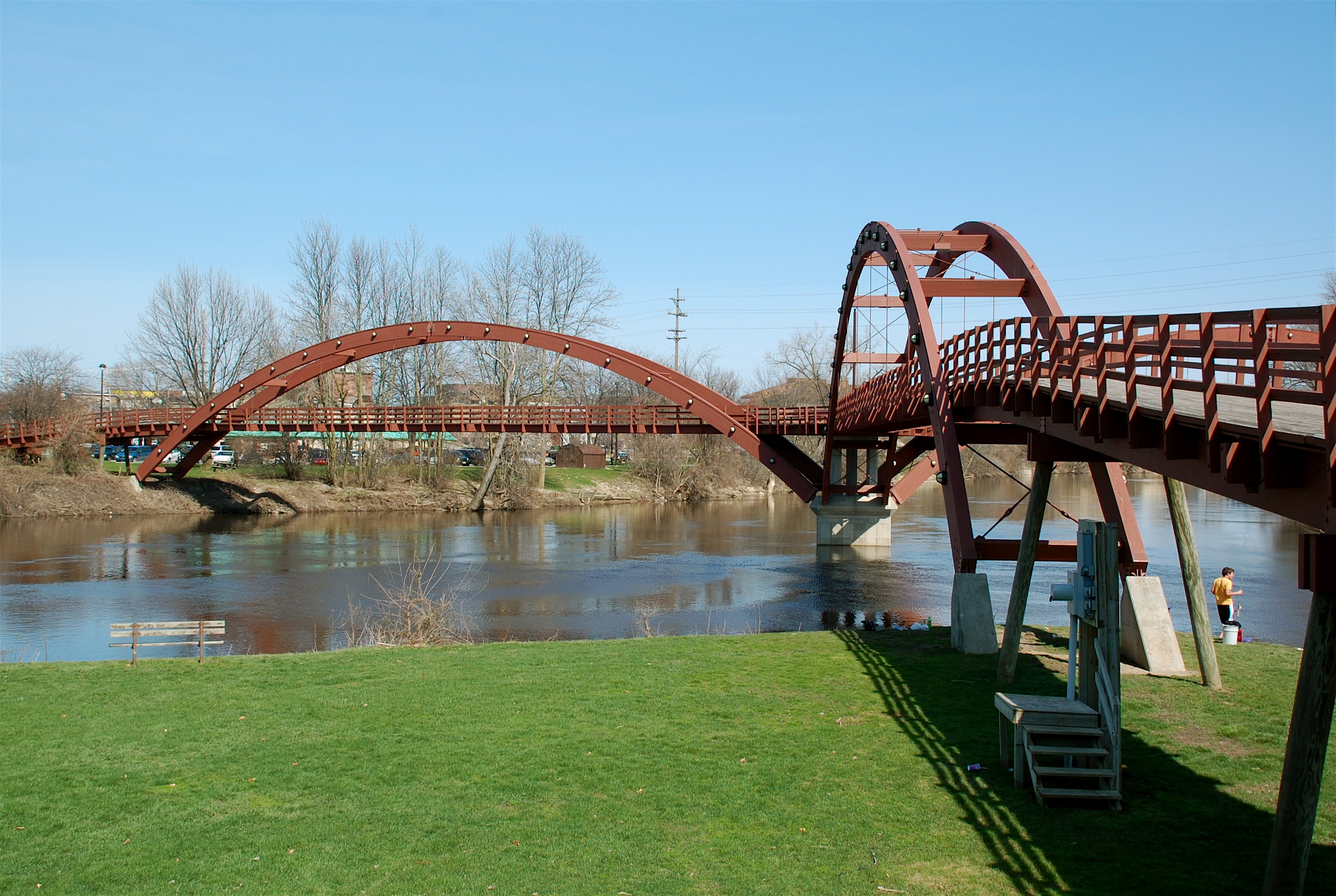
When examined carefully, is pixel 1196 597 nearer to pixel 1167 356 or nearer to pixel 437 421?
pixel 1167 356

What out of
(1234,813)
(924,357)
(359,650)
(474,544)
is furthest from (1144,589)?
(474,544)

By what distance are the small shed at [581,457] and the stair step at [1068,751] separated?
65597 millimetres

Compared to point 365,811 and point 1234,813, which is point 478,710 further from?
point 1234,813

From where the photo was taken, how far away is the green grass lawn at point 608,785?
23.1 feet

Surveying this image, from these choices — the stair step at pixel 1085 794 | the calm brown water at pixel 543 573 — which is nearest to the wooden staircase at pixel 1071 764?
the stair step at pixel 1085 794

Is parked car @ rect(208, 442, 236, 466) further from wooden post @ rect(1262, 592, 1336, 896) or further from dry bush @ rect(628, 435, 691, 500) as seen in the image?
wooden post @ rect(1262, 592, 1336, 896)

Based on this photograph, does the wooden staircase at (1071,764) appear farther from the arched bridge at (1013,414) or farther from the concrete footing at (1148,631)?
the concrete footing at (1148,631)

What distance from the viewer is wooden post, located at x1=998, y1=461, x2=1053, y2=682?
40.0ft

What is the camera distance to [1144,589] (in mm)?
13359

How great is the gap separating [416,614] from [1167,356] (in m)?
14.0

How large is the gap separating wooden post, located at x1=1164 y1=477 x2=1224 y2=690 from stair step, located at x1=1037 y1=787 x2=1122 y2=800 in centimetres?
443

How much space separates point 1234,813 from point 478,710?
286 inches

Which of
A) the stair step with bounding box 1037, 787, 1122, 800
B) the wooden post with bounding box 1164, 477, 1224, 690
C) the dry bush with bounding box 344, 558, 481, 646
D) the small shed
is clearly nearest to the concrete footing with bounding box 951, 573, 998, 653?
the wooden post with bounding box 1164, 477, 1224, 690

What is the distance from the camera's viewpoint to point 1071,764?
8562 mm
